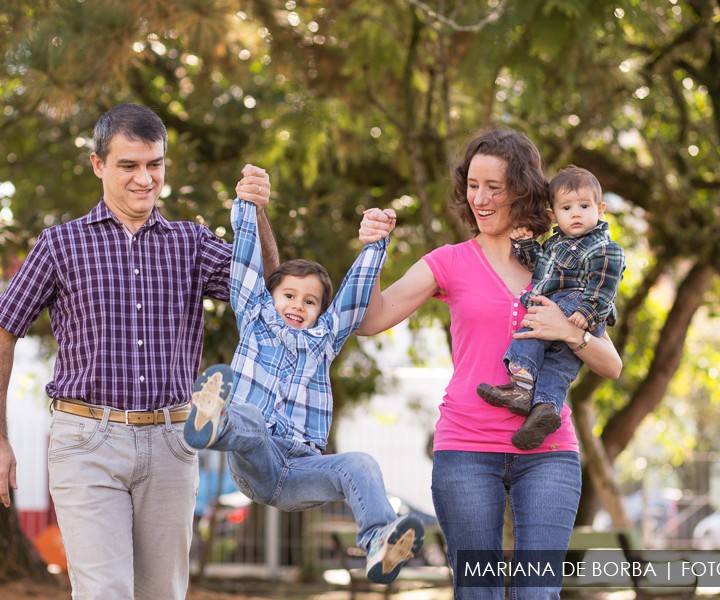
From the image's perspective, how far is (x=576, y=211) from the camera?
3662 millimetres

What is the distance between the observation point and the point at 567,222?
3.66 m

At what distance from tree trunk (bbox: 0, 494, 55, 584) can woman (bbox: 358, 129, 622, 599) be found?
541 centimetres

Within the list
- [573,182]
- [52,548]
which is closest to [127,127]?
[573,182]

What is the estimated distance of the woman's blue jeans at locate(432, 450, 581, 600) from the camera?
3438 mm

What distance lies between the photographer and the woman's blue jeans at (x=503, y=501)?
3.44 m

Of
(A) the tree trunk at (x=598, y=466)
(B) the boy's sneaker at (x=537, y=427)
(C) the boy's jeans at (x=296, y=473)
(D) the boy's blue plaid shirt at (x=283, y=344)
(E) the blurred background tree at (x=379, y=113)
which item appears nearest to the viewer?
(C) the boy's jeans at (x=296, y=473)

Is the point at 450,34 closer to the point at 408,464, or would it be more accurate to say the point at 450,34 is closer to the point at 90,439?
the point at 90,439

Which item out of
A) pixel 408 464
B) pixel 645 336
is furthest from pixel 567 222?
pixel 408 464

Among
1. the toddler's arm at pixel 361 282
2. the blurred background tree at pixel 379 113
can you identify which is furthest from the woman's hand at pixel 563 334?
the blurred background tree at pixel 379 113

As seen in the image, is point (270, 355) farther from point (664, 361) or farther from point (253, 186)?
Result: point (664, 361)

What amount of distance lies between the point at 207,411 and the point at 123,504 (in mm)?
637

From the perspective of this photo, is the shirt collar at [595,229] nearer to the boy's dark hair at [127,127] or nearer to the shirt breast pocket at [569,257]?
the shirt breast pocket at [569,257]

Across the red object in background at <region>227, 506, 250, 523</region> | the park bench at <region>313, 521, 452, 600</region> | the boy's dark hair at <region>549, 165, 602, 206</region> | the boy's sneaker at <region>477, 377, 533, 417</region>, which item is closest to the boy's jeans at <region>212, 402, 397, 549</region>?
the boy's sneaker at <region>477, 377, 533, 417</region>

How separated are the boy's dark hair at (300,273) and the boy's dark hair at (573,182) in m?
0.82
